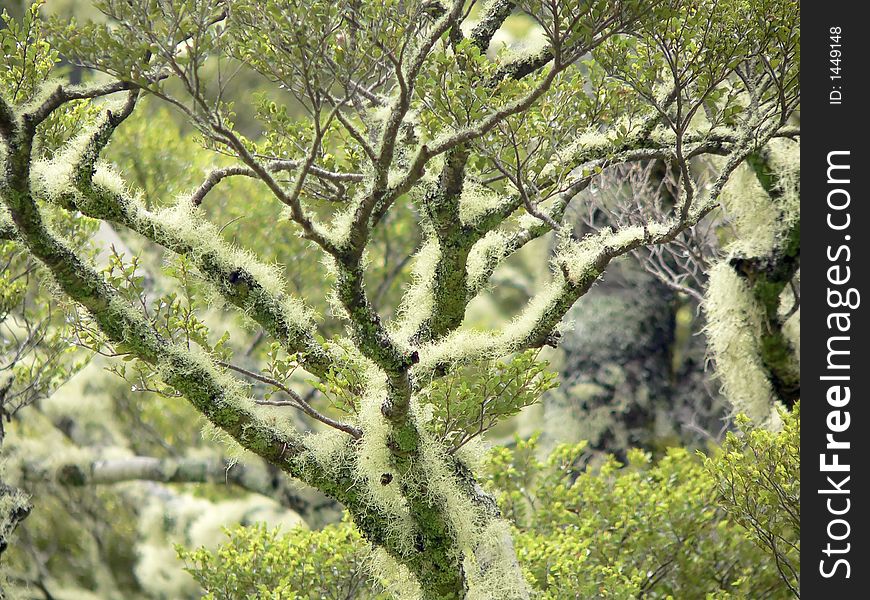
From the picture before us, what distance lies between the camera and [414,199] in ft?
13.5

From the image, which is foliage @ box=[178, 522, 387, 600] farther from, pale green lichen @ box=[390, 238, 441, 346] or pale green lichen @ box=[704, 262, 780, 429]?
pale green lichen @ box=[704, 262, 780, 429]

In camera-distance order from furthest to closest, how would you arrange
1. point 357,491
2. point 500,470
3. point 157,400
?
point 157,400 < point 500,470 < point 357,491

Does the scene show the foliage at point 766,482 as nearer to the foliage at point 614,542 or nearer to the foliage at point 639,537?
the foliage at point 614,542

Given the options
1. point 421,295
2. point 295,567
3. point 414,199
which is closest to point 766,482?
point 421,295

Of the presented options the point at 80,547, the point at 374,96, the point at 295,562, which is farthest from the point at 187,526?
the point at 374,96

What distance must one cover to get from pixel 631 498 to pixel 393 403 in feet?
7.03

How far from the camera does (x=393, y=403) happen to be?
11.0 ft

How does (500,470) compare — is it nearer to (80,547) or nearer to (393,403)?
(393,403)

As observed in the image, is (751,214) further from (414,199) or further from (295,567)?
(295,567)

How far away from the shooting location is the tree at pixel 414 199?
10.0ft

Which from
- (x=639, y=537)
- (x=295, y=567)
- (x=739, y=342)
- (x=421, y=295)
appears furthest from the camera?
(x=739, y=342)

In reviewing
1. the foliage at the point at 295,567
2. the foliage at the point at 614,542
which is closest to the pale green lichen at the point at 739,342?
the foliage at the point at 614,542

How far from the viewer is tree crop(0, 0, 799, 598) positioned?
3.06m

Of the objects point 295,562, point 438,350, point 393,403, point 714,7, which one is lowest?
point 295,562
